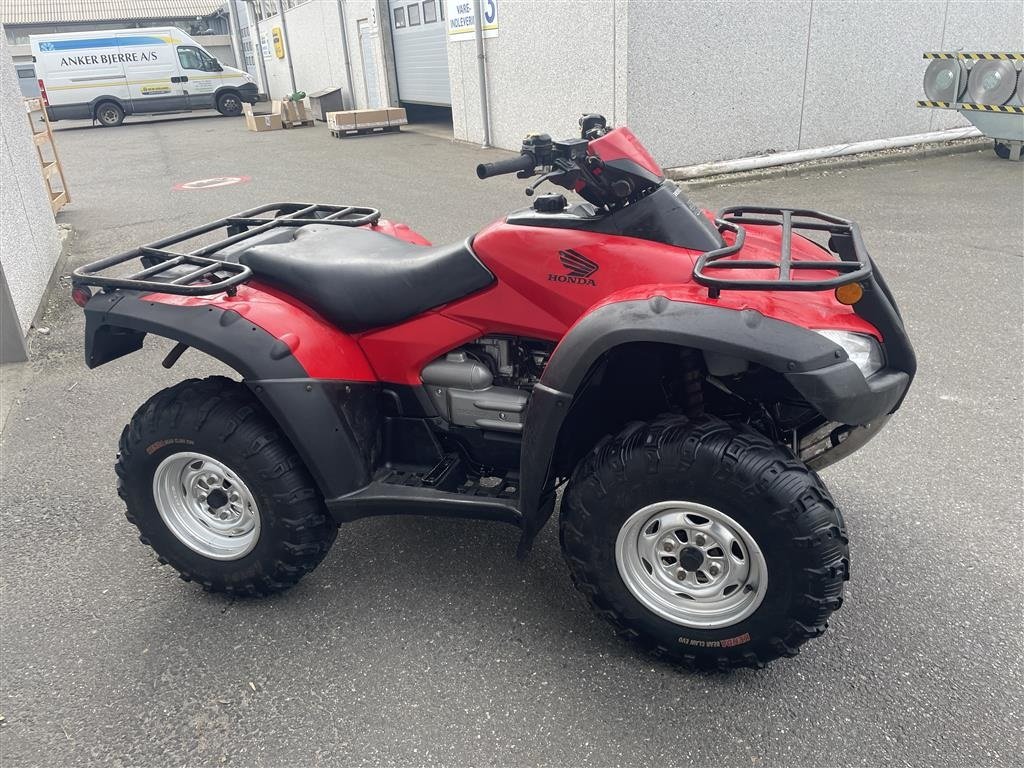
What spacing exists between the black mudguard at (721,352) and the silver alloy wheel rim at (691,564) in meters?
0.39

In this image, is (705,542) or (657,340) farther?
(705,542)

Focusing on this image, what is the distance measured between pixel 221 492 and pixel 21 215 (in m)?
4.95

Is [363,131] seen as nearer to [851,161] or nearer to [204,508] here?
[851,161]

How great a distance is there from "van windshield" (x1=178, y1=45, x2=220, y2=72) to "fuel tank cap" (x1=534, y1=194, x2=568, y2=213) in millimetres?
26671

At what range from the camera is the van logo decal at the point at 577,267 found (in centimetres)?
234

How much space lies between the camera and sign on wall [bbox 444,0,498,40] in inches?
509

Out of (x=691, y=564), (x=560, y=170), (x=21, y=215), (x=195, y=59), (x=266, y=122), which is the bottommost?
(x=266, y=122)

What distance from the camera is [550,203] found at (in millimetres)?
2373

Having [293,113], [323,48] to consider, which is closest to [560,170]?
[293,113]

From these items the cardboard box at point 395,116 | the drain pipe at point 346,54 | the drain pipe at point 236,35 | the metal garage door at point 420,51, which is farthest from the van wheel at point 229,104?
the drain pipe at point 236,35

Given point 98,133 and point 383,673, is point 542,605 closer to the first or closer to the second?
point 383,673

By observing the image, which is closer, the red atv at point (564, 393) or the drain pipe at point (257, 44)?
the red atv at point (564, 393)

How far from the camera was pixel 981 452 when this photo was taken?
3607 mm

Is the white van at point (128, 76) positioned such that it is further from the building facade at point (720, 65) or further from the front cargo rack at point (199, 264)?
the front cargo rack at point (199, 264)
